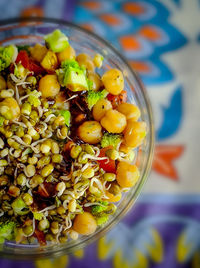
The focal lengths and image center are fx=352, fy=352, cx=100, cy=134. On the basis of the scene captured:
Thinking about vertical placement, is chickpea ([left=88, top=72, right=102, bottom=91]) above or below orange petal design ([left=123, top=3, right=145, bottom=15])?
below

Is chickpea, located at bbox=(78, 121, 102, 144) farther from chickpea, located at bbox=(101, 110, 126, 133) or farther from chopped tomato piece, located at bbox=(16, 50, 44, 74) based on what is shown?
chopped tomato piece, located at bbox=(16, 50, 44, 74)

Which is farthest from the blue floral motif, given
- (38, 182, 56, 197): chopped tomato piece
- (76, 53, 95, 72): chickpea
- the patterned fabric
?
(38, 182, 56, 197): chopped tomato piece

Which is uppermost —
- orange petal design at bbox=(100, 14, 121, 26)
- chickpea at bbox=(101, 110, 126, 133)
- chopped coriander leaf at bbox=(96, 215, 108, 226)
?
orange petal design at bbox=(100, 14, 121, 26)

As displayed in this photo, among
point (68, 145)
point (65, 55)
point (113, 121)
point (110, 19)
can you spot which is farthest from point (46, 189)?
point (110, 19)

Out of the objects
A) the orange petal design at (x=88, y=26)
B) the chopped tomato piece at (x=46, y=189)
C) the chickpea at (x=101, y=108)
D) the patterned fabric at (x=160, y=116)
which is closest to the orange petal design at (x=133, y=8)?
the patterned fabric at (x=160, y=116)

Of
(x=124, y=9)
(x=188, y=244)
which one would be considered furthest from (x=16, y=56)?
(x=188, y=244)
